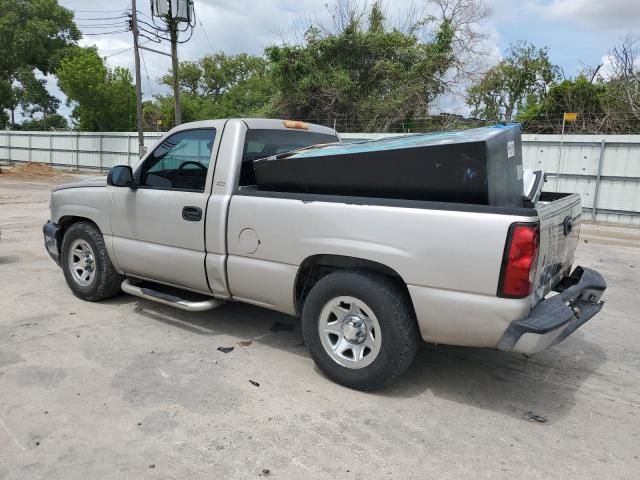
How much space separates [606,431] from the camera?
3.20 meters

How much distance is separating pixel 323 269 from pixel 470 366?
1.44 metres

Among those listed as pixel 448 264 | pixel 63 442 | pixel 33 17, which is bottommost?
pixel 63 442

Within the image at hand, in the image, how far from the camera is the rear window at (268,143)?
436 centimetres

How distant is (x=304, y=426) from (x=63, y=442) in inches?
54.7

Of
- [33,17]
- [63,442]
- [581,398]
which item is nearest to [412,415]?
[581,398]

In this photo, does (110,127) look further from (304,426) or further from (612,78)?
(304,426)

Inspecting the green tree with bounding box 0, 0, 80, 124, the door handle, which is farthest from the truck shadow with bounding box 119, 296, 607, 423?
the green tree with bounding box 0, 0, 80, 124

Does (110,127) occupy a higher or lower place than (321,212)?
higher

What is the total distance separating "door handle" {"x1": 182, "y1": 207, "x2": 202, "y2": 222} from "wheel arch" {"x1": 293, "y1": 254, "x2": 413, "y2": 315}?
40.4 inches

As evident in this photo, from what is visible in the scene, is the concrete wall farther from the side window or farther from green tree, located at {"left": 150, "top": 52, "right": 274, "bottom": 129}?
green tree, located at {"left": 150, "top": 52, "right": 274, "bottom": 129}

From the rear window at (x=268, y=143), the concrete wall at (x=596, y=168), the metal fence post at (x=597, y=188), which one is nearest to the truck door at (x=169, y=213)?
the rear window at (x=268, y=143)

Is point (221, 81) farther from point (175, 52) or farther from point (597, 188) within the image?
point (597, 188)

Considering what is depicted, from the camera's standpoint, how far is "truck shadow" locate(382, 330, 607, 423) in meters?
3.55

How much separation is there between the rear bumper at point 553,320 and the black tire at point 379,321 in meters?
0.60
